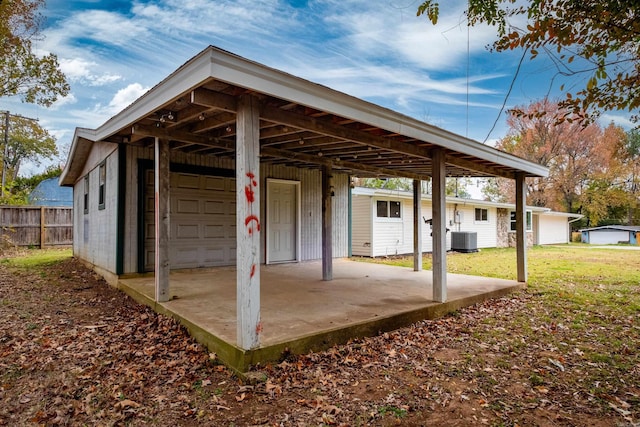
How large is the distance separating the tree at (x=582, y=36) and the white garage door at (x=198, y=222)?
5.70m

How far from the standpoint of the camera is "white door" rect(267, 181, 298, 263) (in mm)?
8758

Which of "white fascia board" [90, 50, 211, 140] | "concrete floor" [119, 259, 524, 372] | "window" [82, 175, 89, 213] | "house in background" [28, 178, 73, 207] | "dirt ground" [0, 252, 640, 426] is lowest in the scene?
"dirt ground" [0, 252, 640, 426]

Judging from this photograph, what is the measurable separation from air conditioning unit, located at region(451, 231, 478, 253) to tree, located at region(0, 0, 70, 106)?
51.8ft

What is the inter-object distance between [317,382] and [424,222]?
1311 centimetres

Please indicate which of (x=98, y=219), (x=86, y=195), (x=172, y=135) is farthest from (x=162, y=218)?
(x=86, y=195)

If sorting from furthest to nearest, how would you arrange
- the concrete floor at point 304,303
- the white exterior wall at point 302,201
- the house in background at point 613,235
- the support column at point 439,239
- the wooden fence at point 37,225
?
1. the house in background at point 613,235
2. the wooden fence at point 37,225
3. the white exterior wall at point 302,201
4. the support column at point 439,239
5. the concrete floor at point 304,303

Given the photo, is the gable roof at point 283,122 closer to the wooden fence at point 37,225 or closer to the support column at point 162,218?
the support column at point 162,218

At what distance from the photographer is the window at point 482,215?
1850 centimetres

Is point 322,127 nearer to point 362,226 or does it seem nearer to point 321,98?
point 321,98

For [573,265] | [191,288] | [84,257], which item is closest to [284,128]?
[191,288]

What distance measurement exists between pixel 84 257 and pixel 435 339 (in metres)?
9.32

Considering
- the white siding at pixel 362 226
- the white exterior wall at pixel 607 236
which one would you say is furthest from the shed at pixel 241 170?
the white exterior wall at pixel 607 236

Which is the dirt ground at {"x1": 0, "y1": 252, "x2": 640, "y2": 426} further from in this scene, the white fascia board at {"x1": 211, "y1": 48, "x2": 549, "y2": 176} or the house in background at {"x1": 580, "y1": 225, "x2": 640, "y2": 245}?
the house in background at {"x1": 580, "y1": 225, "x2": 640, "y2": 245}

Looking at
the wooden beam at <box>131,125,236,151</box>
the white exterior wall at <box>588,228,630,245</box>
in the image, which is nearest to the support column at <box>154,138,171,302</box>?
the wooden beam at <box>131,125,236,151</box>
